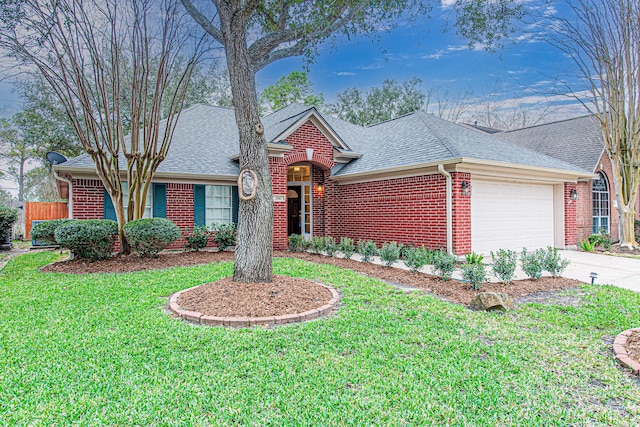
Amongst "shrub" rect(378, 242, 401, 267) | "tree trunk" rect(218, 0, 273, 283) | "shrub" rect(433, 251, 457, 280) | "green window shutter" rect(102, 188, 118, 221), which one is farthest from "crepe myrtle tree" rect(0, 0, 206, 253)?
"shrub" rect(433, 251, 457, 280)

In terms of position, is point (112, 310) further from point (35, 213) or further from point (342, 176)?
point (35, 213)

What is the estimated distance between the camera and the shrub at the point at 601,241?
41.3 feet

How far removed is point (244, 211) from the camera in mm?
5820

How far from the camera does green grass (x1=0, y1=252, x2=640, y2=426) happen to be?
252cm

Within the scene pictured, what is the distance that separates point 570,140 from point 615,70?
14.8 feet

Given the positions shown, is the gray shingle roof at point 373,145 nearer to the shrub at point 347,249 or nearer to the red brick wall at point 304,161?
the red brick wall at point 304,161

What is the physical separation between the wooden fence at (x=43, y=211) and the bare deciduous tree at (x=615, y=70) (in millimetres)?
21936

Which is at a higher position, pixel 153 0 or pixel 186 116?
pixel 153 0

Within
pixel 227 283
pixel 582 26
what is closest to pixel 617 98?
pixel 582 26

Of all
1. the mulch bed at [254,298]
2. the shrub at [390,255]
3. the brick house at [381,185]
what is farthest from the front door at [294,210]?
the mulch bed at [254,298]

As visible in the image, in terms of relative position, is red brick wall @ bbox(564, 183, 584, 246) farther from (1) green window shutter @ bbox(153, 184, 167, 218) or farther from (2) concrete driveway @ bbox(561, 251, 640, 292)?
(1) green window shutter @ bbox(153, 184, 167, 218)

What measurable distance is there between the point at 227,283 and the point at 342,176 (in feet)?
24.7

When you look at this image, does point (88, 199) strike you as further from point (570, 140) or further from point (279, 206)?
point (570, 140)

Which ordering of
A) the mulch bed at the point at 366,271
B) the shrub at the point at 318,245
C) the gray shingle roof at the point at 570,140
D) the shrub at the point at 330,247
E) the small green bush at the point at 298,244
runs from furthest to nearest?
1. the gray shingle roof at the point at 570,140
2. the small green bush at the point at 298,244
3. the shrub at the point at 318,245
4. the shrub at the point at 330,247
5. the mulch bed at the point at 366,271
